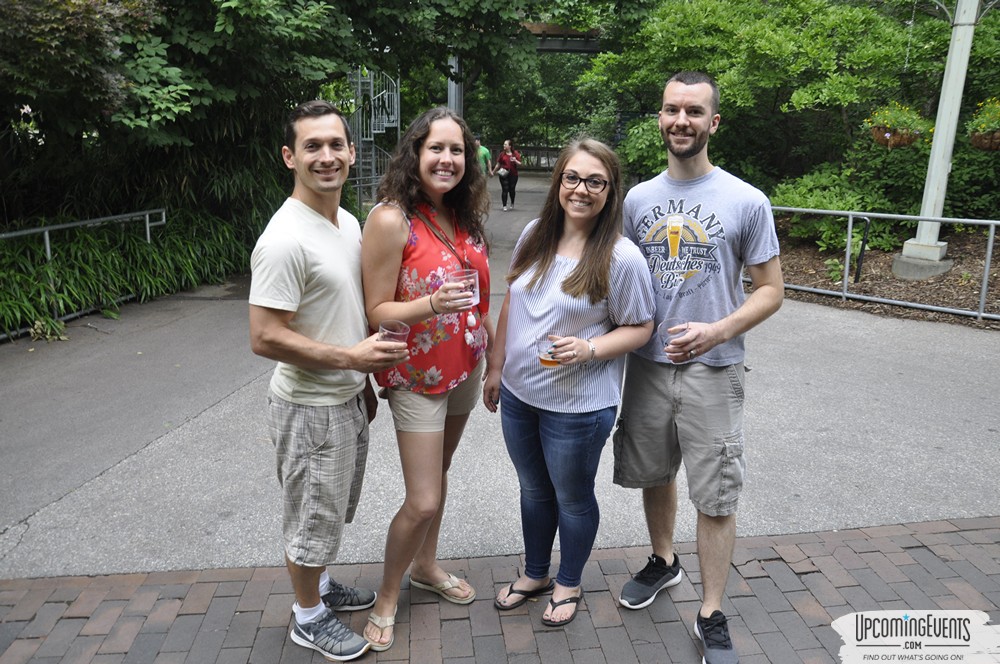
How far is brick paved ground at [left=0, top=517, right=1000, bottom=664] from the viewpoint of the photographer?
110 inches

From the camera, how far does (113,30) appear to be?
6.79 meters

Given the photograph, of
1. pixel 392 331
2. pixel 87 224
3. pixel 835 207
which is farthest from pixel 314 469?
pixel 835 207

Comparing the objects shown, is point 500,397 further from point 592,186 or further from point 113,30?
point 113,30

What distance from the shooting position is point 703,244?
2.71 metres

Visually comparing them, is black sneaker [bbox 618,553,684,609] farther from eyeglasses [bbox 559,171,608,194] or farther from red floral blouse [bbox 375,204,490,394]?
eyeglasses [bbox 559,171,608,194]

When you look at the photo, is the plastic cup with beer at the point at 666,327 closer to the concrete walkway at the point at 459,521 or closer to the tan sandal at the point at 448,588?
the concrete walkway at the point at 459,521

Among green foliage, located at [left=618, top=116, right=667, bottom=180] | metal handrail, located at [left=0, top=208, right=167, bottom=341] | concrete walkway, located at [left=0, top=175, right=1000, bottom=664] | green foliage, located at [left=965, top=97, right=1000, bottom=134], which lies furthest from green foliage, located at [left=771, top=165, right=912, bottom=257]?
metal handrail, located at [left=0, top=208, right=167, bottom=341]

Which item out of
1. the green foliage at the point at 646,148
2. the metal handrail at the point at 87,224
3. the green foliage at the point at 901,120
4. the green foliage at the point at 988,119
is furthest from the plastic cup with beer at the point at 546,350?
the green foliage at the point at 646,148

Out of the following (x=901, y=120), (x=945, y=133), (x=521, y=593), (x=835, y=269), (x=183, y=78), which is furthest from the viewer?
(x=901, y=120)

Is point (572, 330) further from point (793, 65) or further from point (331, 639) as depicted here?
point (793, 65)

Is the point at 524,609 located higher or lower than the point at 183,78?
lower

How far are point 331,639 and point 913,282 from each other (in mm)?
7890

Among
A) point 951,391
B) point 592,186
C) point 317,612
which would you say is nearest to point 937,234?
point 951,391

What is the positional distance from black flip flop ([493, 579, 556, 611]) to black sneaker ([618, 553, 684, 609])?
0.29 meters
